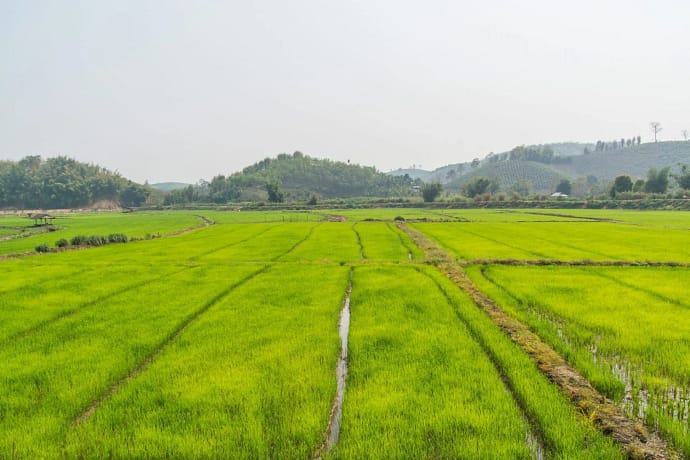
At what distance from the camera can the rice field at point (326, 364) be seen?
14.0ft

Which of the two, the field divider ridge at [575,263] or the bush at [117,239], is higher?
the bush at [117,239]

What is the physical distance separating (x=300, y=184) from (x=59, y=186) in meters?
79.6

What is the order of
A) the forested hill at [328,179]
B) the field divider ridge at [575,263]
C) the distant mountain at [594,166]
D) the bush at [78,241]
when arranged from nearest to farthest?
the field divider ridge at [575,263] → the bush at [78,241] → the forested hill at [328,179] → the distant mountain at [594,166]

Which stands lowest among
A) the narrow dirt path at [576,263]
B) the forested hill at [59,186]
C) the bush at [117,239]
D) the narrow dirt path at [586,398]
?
the narrow dirt path at [576,263]

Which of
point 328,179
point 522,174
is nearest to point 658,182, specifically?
point 522,174

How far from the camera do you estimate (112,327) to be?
26.7 ft

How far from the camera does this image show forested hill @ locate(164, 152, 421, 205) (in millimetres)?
120000

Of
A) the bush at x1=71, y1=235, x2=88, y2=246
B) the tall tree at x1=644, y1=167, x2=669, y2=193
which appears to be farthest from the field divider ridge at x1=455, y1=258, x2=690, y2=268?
the tall tree at x1=644, y1=167, x2=669, y2=193

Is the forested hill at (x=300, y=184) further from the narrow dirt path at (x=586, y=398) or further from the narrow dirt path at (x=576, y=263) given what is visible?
the narrow dirt path at (x=586, y=398)

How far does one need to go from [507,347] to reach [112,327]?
27.4ft

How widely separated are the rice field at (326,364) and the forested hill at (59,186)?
402ft

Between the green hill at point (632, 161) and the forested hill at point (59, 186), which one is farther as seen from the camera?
the green hill at point (632, 161)

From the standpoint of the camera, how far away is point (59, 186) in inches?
4259

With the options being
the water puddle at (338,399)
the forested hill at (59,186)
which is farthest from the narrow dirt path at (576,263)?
the forested hill at (59,186)
